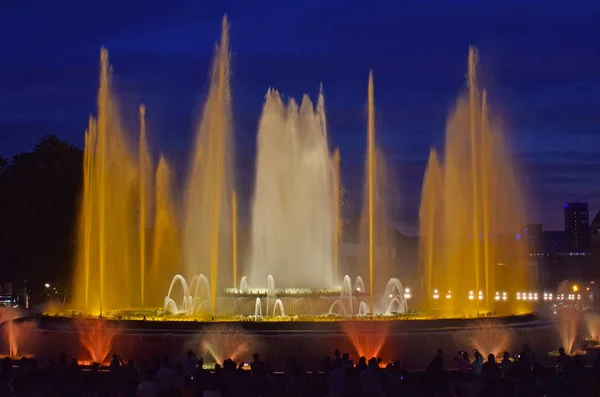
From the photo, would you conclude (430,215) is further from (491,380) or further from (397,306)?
(491,380)

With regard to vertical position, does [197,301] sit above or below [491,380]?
above

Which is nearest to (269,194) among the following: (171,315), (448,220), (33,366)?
(171,315)

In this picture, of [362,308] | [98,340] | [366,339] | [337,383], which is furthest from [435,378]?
[362,308]

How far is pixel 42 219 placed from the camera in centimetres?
5000

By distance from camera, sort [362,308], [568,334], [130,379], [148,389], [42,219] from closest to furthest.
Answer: [148,389]
[130,379]
[568,334]
[362,308]
[42,219]

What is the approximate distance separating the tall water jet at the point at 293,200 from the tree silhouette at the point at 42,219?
1770cm

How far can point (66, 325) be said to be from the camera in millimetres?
27125

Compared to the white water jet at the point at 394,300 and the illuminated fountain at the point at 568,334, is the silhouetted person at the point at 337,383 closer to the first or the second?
the illuminated fountain at the point at 568,334

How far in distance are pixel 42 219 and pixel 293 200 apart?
19.6 metres

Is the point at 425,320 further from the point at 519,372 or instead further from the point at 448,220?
the point at 448,220

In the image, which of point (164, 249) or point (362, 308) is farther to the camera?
point (164, 249)

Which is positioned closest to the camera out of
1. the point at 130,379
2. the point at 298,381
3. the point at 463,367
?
the point at 298,381

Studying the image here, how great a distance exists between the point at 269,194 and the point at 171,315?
7949 millimetres

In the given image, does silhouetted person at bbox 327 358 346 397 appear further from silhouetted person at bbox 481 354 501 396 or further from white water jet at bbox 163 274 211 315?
white water jet at bbox 163 274 211 315
